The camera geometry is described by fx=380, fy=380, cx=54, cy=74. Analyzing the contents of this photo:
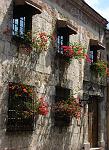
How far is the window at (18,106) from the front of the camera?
31.6 ft

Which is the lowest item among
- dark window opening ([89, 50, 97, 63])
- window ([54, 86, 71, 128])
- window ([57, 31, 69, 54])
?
window ([54, 86, 71, 128])

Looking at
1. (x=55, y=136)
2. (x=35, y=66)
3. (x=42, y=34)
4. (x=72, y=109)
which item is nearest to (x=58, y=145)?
(x=55, y=136)

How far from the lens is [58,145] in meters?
11.8

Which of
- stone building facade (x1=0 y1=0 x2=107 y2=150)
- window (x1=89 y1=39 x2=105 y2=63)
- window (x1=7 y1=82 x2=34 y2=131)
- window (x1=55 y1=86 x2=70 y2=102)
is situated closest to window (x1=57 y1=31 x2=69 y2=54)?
stone building facade (x1=0 y1=0 x2=107 y2=150)

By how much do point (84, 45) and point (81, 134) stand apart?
10.8 ft

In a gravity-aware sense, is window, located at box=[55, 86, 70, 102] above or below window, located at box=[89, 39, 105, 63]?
below

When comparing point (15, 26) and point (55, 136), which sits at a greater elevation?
point (15, 26)

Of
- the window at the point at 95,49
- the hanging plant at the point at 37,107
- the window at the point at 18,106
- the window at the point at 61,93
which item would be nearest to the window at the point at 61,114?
the window at the point at 61,93

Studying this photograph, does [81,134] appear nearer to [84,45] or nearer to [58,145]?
[58,145]

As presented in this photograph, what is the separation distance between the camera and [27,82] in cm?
1027

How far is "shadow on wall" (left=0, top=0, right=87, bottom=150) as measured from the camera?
9.34 metres

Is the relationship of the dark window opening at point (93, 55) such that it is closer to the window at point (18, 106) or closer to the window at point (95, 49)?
the window at point (95, 49)

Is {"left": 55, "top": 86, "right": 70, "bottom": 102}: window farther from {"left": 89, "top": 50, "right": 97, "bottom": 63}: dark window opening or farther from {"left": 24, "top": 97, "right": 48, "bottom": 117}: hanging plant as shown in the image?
{"left": 89, "top": 50, "right": 97, "bottom": 63}: dark window opening

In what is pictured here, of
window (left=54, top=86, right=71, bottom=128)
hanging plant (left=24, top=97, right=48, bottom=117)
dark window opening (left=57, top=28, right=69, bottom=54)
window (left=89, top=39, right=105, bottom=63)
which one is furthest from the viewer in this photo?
window (left=89, top=39, right=105, bottom=63)
